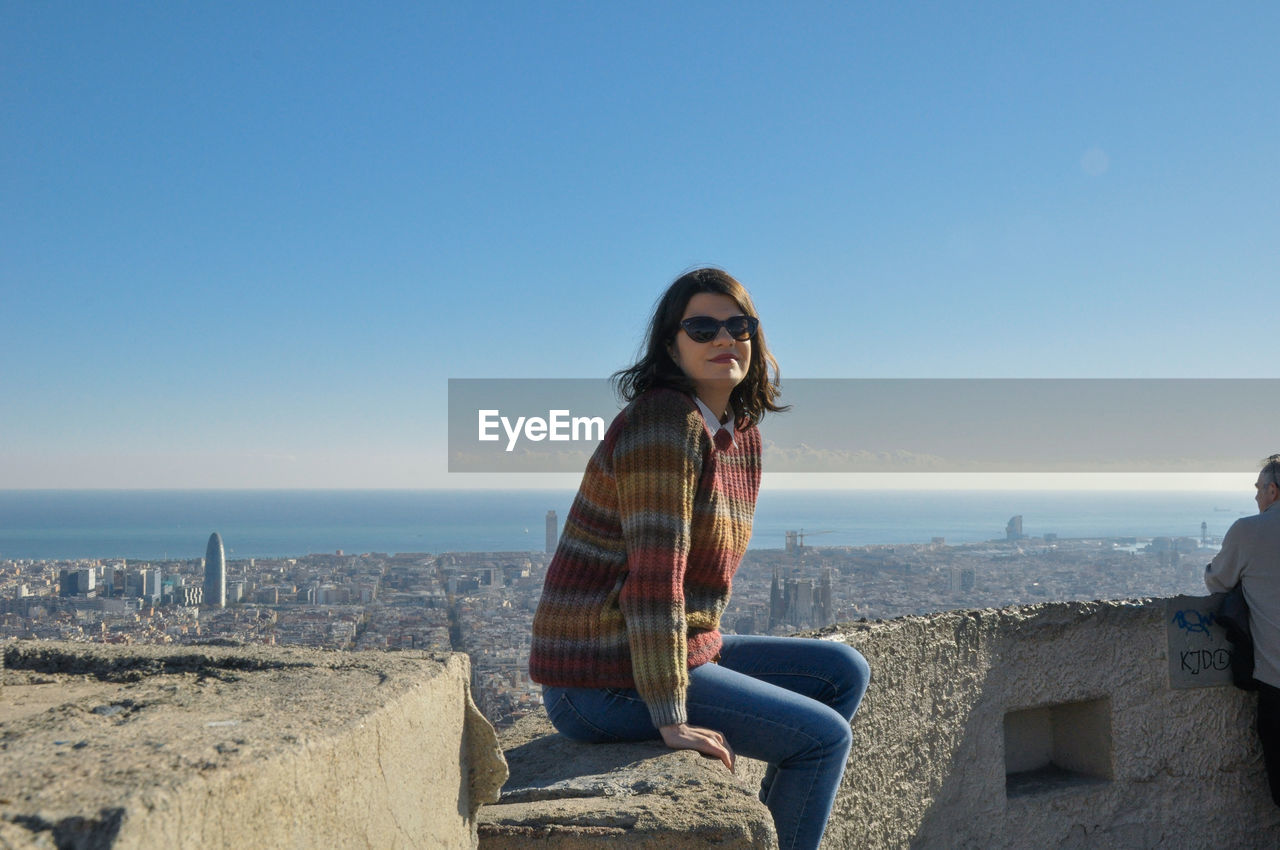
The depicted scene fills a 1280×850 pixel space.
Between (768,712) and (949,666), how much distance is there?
1.53 metres

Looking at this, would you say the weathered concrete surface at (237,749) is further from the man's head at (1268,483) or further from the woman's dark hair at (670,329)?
the man's head at (1268,483)

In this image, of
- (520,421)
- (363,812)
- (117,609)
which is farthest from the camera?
(117,609)

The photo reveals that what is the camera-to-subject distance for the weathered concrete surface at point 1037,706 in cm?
317

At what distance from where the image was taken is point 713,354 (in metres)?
2.32

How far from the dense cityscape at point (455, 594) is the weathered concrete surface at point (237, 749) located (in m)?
0.18

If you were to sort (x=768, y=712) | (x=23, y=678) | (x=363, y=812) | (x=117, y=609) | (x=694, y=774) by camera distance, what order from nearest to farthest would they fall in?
(x=363, y=812) < (x=23, y=678) < (x=694, y=774) < (x=768, y=712) < (x=117, y=609)

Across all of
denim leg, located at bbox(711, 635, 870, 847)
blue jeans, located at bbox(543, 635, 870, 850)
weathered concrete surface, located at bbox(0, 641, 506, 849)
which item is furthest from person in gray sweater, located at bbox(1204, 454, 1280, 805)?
weathered concrete surface, located at bbox(0, 641, 506, 849)

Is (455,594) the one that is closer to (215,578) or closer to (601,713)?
(215,578)

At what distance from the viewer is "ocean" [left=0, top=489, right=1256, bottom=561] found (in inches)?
872

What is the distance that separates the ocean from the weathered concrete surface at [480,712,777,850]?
1.03 m

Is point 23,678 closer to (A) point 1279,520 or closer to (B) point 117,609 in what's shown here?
(A) point 1279,520

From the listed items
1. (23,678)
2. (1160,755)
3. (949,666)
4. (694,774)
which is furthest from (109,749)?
(1160,755)

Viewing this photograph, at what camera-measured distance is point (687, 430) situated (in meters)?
2.11

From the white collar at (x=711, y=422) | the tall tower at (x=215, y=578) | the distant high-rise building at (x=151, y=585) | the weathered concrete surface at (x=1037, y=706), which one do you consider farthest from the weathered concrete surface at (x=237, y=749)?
the tall tower at (x=215, y=578)
